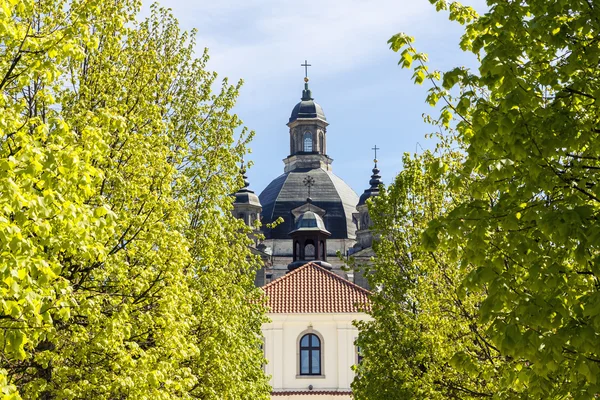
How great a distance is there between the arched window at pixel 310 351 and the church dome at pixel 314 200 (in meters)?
48.1

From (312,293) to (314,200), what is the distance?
5238 centimetres

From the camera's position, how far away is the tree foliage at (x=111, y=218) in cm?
897

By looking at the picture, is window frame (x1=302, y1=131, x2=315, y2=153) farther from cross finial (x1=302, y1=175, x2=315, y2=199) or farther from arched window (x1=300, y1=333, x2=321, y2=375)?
arched window (x1=300, y1=333, x2=321, y2=375)

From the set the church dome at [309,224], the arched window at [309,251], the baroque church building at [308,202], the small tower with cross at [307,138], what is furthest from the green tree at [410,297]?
the small tower with cross at [307,138]

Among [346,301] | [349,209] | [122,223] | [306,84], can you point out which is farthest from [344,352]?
[306,84]

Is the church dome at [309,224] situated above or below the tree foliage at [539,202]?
above

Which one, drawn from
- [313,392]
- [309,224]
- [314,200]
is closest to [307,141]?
[314,200]

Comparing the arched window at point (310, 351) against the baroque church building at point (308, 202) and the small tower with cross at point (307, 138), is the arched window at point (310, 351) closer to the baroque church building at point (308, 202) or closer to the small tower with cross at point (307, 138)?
the baroque church building at point (308, 202)

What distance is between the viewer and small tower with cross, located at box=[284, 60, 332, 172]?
110m

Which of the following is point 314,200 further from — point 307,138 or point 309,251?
point 309,251

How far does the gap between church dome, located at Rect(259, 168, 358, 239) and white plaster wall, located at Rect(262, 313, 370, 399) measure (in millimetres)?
48168

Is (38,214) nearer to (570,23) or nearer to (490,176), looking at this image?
(490,176)

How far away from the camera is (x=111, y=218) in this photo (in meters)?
9.66

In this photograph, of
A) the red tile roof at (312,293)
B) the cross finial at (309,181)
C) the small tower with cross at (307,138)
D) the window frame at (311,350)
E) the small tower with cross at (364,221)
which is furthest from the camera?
the small tower with cross at (307,138)
